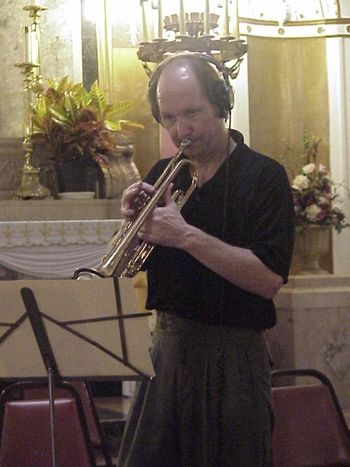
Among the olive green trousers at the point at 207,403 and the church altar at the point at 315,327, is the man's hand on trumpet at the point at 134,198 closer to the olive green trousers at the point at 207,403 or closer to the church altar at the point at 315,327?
the olive green trousers at the point at 207,403

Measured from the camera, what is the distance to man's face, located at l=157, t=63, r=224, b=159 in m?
2.65

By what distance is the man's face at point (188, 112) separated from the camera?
8.70ft

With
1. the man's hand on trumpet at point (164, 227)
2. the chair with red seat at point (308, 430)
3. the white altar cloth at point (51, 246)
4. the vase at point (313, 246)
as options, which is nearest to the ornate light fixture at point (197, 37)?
the white altar cloth at point (51, 246)

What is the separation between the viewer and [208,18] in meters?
5.73

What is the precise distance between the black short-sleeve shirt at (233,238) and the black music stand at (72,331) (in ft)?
0.70

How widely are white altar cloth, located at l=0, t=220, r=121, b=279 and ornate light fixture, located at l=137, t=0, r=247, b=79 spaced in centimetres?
95

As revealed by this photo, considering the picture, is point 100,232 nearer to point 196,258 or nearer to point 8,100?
point 8,100

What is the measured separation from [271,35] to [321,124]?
637 mm

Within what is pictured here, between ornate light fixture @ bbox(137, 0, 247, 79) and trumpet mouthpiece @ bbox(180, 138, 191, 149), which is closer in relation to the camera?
trumpet mouthpiece @ bbox(180, 138, 191, 149)

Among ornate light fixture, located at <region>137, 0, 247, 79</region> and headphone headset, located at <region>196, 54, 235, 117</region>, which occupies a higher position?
ornate light fixture, located at <region>137, 0, 247, 79</region>

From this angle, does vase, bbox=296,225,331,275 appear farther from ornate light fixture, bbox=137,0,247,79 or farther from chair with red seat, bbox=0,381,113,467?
chair with red seat, bbox=0,381,113,467

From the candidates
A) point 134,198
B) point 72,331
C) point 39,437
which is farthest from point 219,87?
point 39,437

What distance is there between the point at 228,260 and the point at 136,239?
10.0 inches

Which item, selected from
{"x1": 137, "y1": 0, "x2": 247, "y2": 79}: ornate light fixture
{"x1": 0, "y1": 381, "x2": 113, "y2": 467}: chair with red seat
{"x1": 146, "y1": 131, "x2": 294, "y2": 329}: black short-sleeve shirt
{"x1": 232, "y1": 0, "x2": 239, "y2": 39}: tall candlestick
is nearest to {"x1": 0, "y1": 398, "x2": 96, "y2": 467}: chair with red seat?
{"x1": 0, "y1": 381, "x2": 113, "y2": 467}: chair with red seat
